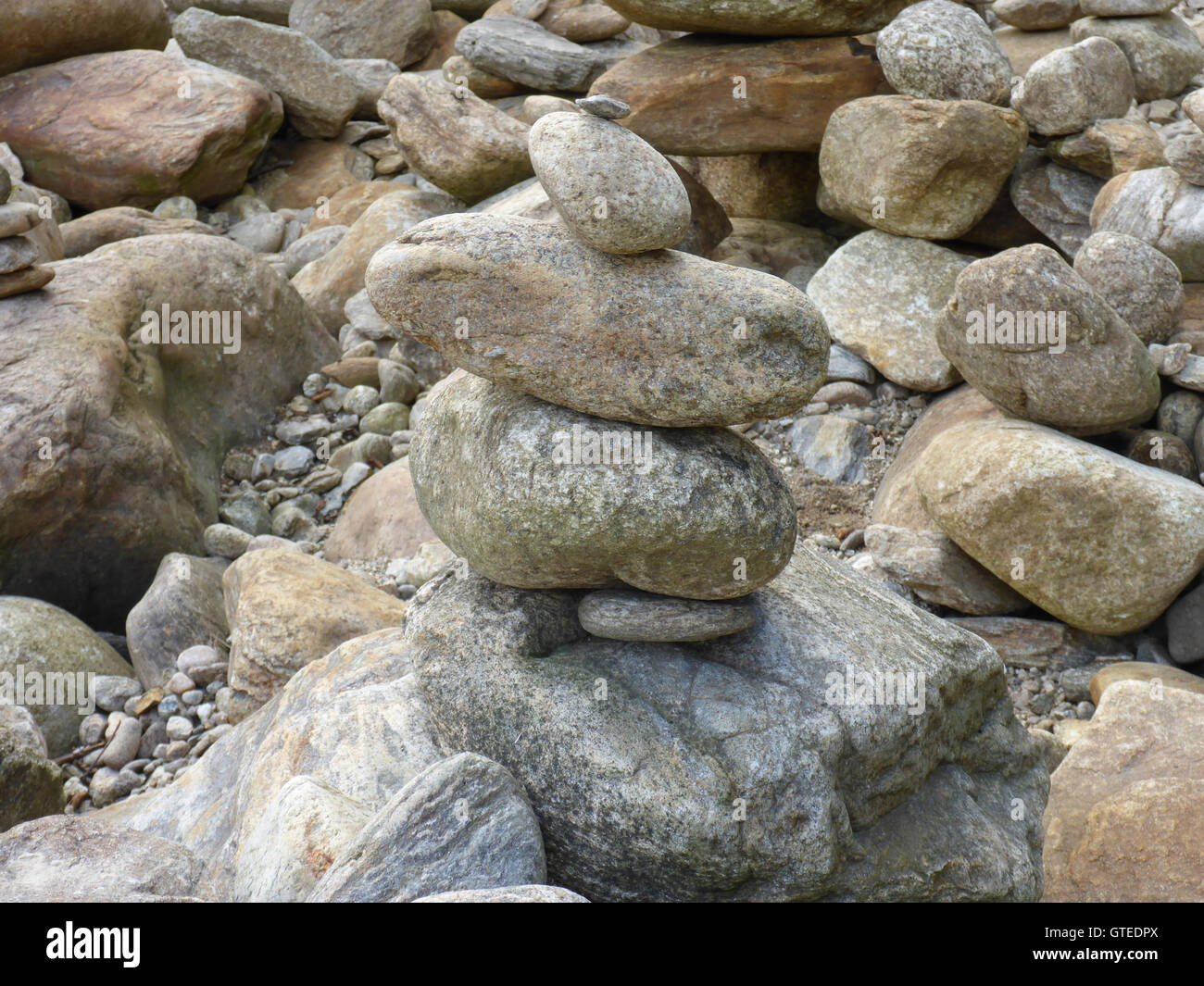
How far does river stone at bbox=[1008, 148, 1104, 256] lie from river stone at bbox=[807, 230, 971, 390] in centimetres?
66

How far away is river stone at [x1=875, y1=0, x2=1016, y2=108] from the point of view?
9094mm

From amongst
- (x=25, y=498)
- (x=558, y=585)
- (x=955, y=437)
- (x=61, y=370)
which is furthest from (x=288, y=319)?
(x=558, y=585)

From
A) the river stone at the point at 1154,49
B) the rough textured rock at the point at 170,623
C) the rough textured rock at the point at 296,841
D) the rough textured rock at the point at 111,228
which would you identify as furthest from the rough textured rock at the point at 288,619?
the river stone at the point at 1154,49

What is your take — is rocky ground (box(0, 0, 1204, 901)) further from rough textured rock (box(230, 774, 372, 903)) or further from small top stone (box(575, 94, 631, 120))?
small top stone (box(575, 94, 631, 120))

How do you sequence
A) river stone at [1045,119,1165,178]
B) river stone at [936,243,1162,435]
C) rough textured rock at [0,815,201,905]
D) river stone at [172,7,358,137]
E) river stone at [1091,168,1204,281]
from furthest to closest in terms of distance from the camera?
river stone at [172,7,358,137] < river stone at [1045,119,1165,178] < river stone at [1091,168,1204,281] < river stone at [936,243,1162,435] < rough textured rock at [0,815,201,905]

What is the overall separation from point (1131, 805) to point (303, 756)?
13.0ft

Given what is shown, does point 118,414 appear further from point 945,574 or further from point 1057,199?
point 1057,199

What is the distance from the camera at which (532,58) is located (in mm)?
14031

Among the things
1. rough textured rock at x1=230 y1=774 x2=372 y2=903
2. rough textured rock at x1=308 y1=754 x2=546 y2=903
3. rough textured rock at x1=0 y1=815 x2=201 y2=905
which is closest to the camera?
rough textured rock at x1=308 y1=754 x2=546 y2=903

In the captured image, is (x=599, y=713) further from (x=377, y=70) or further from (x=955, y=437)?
(x=377, y=70)

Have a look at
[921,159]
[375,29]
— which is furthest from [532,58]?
[921,159]

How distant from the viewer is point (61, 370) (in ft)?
27.0

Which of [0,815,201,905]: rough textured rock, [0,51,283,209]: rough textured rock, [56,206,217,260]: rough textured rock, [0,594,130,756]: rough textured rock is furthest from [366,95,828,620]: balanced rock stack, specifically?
[0,51,283,209]: rough textured rock

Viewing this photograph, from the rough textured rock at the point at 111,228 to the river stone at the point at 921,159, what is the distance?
20.5ft
